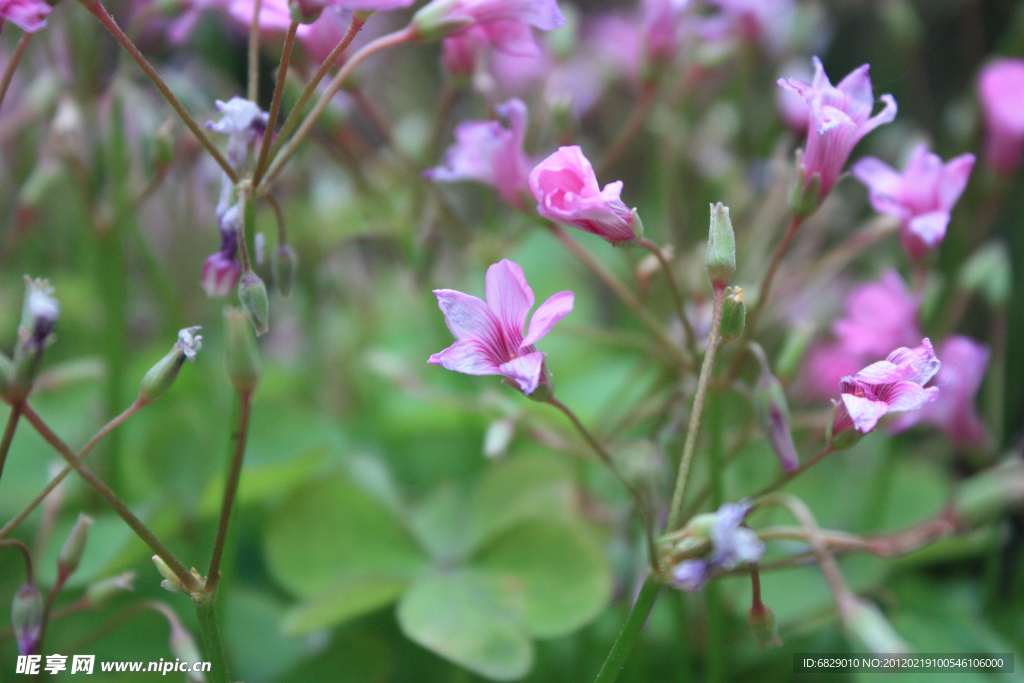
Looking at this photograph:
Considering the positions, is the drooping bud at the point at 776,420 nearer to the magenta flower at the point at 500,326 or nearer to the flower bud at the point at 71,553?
the magenta flower at the point at 500,326

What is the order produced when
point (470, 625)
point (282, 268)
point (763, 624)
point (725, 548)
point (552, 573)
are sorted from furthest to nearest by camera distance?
point (552, 573)
point (470, 625)
point (282, 268)
point (763, 624)
point (725, 548)

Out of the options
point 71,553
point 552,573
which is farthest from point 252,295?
point 552,573

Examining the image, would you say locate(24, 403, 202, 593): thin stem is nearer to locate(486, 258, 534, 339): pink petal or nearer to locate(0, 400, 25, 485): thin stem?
Answer: locate(0, 400, 25, 485): thin stem

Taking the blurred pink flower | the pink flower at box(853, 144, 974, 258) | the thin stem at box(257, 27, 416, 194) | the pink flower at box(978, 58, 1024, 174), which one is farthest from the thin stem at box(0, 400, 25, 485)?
the pink flower at box(978, 58, 1024, 174)

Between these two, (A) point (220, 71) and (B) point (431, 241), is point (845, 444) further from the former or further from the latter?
(A) point (220, 71)

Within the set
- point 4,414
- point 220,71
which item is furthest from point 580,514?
point 220,71

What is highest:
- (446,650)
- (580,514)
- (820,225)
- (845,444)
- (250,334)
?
(250,334)

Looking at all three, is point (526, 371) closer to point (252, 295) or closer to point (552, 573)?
point (252, 295)
